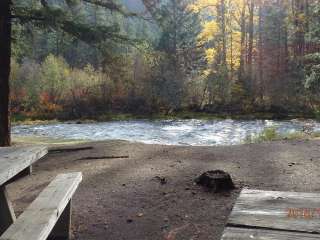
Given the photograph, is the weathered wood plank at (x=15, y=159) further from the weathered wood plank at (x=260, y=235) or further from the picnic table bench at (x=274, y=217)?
the weathered wood plank at (x=260, y=235)

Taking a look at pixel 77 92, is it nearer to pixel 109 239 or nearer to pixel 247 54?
pixel 247 54

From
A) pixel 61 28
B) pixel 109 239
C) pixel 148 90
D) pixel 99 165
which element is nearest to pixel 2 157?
pixel 109 239

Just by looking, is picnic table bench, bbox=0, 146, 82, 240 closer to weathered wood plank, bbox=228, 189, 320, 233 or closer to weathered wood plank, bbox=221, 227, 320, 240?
weathered wood plank, bbox=228, 189, 320, 233

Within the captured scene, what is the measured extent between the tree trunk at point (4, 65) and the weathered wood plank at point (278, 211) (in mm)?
9635

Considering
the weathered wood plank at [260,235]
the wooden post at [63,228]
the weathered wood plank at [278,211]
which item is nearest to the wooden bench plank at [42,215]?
the wooden post at [63,228]

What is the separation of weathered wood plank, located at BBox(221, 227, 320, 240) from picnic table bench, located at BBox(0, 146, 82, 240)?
156cm

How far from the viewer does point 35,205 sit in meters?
3.64

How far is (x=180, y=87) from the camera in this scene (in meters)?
29.8

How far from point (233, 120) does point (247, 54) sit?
18.1 meters

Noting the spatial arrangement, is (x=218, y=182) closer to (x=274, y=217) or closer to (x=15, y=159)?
(x=15, y=159)

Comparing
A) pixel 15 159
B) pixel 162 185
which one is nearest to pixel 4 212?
pixel 15 159

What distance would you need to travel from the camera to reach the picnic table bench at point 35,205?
304 centimetres

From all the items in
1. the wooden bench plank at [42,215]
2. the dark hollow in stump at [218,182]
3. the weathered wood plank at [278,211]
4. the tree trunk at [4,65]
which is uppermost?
the tree trunk at [4,65]

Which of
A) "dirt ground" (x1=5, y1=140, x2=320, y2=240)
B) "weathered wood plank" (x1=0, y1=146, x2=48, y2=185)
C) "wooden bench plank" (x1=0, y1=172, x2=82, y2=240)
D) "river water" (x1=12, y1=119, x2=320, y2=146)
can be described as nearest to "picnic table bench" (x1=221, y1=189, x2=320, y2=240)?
"wooden bench plank" (x1=0, y1=172, x2=82, y2=240)
